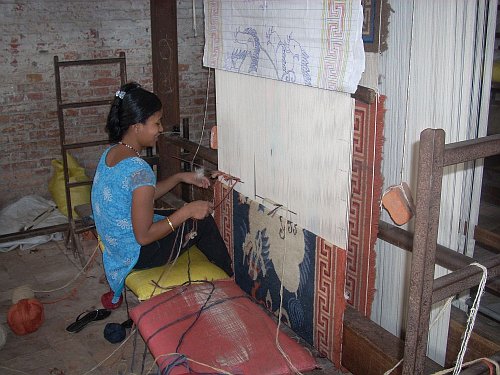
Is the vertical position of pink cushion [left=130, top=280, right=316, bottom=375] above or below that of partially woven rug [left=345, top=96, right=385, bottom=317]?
below

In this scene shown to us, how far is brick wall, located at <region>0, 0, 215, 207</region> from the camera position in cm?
446

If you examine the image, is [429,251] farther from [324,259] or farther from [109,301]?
[109,301]

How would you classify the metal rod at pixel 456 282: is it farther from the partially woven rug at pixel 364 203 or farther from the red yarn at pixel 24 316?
the red yarn at pixel 24 316

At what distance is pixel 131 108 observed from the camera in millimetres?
2570

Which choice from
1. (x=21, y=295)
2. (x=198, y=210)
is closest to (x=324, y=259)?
(x=198, y=210)

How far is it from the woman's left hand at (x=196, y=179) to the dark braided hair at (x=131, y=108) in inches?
16.1

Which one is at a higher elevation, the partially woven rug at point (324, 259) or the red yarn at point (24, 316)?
the partially woven rug at point (324, 259)

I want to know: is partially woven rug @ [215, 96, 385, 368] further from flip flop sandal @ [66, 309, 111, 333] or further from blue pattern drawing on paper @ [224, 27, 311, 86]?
flip flop sandal @ [66, 309, 111, 333]

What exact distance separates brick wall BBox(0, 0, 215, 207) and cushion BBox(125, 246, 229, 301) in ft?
8.05

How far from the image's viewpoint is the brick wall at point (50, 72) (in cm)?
446

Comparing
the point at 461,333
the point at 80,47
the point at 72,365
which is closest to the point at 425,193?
the point at 461,333

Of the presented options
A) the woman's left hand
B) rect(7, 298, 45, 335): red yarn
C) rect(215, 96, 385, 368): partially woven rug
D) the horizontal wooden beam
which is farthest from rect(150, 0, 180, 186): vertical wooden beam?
the horizontal wooden beam

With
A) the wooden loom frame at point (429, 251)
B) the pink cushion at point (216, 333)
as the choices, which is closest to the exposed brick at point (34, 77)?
the pink cushion at point (216, 333)

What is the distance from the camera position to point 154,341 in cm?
215
